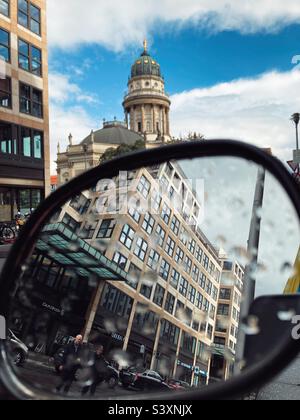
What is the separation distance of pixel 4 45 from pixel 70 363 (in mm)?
23681

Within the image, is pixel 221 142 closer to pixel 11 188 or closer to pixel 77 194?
pixel 77 194

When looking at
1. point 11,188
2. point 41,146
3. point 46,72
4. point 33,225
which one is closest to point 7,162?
point 11,188

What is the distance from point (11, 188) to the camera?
22.4 m

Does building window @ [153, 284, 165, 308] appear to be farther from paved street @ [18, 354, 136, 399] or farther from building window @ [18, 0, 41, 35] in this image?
building window @ [18, 0, 41, 35]

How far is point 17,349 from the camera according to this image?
1309mm

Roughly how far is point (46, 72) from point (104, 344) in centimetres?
2583

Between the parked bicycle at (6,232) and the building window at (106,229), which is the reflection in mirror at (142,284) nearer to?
the building window at (106,229)

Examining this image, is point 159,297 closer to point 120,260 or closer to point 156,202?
point 120,260

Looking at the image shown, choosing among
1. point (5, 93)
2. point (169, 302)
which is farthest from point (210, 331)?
point (5, 93)

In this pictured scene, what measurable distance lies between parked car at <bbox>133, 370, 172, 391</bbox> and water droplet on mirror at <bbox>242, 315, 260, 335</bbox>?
266 millimetres

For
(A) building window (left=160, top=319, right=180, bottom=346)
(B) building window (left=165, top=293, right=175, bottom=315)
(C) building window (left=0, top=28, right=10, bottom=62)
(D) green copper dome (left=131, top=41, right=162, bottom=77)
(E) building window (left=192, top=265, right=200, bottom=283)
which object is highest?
(D) green copper dome (left=131, top=41, right=162, bottom=77)

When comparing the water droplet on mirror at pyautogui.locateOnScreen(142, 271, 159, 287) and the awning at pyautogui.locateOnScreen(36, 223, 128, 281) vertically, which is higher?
the awning at pyautogui.locateOnScreen(36, 223, 128, 281)

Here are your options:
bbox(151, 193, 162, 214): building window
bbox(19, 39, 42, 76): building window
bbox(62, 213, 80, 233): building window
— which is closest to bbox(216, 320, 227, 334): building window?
bbox(151, 193, 162, 214): building window

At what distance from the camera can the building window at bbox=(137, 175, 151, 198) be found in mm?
1313
